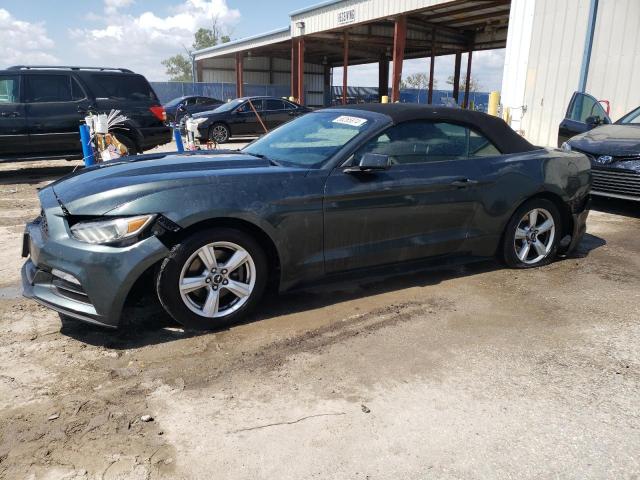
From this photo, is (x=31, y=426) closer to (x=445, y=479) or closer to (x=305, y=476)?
(x=305, y=476)

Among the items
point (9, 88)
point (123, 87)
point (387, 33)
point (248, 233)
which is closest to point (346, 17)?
point (387, 33)

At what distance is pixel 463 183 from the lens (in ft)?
13.5

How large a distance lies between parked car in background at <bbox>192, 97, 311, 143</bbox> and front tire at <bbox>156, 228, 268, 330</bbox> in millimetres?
12465

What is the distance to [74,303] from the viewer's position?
3035 millimetres

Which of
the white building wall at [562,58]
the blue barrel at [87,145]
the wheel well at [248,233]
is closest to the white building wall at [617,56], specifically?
the white building wall at [562,58]

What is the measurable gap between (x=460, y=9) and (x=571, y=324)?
20.8m

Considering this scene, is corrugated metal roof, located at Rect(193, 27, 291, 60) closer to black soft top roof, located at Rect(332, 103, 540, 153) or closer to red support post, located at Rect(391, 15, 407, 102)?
red support post, located at Rect(391, 15, 407, 102)

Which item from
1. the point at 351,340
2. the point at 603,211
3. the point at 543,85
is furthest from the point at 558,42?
the point at 351,340

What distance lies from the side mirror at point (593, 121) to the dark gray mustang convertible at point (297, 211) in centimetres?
415

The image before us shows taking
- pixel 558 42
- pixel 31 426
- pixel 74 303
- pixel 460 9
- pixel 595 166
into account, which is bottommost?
pixel 31 426

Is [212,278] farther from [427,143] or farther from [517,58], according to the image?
[517,58]

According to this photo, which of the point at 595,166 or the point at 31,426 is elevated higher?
the point at 595,166

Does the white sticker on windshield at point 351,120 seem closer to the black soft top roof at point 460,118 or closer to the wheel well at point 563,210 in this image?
the black soft top roof at point 460,118

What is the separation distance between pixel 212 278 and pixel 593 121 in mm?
7545
